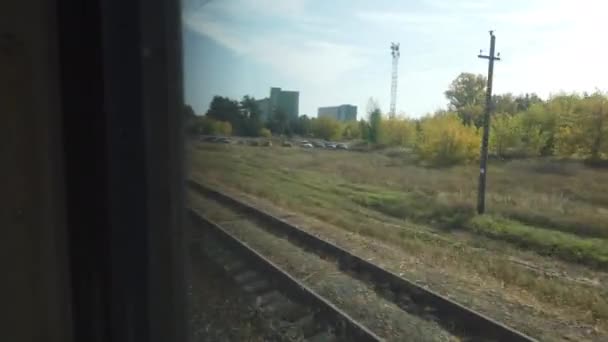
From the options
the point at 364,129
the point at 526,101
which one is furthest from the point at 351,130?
the point at 526,101

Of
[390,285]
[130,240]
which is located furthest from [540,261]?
[130,240]

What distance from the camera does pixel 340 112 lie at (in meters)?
1.26

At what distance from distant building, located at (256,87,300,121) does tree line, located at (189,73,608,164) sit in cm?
2

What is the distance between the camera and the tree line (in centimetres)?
86

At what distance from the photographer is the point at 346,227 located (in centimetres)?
126

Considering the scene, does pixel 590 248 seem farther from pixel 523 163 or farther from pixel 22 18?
pixel 22 18

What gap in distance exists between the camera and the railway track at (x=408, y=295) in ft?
3.13

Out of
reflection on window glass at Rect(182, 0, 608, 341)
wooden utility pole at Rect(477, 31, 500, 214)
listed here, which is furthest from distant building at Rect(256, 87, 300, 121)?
wooden utility pole at Rect(477, 31, 500, 214)

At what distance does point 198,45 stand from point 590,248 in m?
1.14

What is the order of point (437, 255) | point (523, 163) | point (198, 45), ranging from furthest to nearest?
point (198, 45), point (437, 255), point (523, 163)

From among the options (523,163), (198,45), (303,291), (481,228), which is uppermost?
(198,45)

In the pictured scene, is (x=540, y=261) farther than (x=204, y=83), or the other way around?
(x=204, y=83)

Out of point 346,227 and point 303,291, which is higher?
point 346,227

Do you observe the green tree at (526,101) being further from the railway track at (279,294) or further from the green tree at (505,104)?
the railway track at (279,294)
